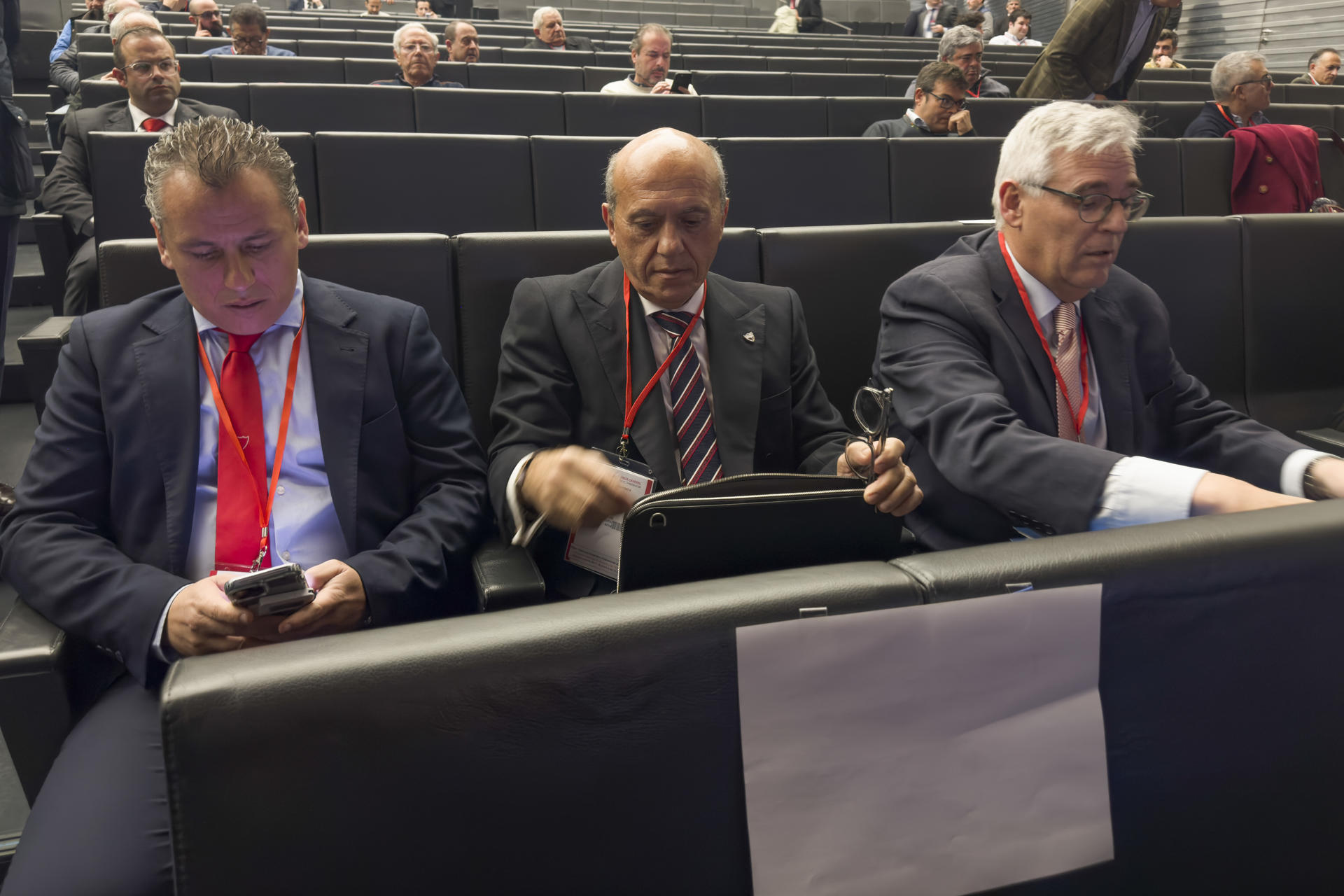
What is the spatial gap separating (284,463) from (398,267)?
1.50ft

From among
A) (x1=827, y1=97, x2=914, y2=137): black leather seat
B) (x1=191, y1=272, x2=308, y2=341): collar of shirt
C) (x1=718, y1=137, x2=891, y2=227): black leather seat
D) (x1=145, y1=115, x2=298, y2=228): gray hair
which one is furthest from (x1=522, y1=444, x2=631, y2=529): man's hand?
(x1=827, y1=97, x2=914, y2=137): black leather seat

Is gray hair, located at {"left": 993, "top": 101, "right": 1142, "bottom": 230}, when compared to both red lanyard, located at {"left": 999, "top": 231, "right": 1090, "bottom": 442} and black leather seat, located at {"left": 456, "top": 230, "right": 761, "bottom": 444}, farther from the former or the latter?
black leather seat, located at {"left": 456, "top": 230, "right": 761, "bottom": 444}

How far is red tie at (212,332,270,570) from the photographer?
3.93 ft

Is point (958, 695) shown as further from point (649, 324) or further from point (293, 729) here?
point (649, 324)

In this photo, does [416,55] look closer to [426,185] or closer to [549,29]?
[426,185]

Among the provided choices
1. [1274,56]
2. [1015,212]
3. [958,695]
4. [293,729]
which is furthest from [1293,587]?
[1274,56]

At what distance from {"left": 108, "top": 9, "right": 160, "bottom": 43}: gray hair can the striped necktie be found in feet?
8.72

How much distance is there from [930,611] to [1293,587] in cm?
29

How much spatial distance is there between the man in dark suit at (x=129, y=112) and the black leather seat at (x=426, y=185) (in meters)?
0.78

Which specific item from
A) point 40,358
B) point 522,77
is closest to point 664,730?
point 40,358

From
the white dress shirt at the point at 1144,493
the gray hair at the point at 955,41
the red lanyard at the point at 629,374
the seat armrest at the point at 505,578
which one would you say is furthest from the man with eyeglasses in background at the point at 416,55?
the white dress shirt at the point at 1144,493

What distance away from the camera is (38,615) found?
1.04 metres

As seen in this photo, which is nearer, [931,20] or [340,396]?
[340,396]

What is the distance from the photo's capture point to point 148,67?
10.1ft
